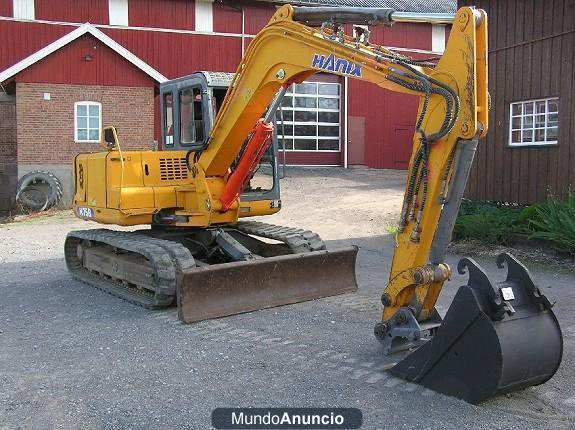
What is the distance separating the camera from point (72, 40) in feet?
70.0

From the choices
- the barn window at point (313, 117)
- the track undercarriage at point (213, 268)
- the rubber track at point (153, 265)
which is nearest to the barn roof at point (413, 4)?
the barn window at point (313, 117)

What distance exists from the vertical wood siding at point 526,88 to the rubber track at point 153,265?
7670 mm

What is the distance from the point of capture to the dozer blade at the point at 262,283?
6.90 metres

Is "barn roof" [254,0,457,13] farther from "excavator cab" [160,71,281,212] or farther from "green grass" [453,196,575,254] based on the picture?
"excavator cab" [160,71,281,212]

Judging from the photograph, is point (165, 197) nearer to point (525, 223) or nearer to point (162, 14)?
point (525, 223)

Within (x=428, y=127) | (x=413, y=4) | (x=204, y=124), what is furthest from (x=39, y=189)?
(x=413, y=4)

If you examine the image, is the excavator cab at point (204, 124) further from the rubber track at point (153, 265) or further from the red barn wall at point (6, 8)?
the red barn wall at point (6, 8)

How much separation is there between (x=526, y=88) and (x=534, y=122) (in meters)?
0.68

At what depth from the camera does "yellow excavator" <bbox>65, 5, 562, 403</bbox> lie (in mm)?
4570

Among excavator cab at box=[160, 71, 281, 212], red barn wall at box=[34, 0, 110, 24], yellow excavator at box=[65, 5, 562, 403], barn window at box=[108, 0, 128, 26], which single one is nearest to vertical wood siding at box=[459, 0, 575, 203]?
yellow excavator at box=[65, 5, 562, 403]

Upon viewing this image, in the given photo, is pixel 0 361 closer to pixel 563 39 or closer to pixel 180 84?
pixel 180 84

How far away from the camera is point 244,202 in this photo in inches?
326

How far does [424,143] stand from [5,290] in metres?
6.03

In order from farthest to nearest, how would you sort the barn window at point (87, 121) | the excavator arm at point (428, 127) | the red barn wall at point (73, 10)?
the red barn wall at point (73, 10)
the barn window at point (87, 121)
the excavator arm at point (428, 127)
